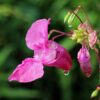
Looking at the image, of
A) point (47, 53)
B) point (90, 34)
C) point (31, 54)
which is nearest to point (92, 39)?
point (90, 34)

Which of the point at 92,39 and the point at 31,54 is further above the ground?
the point at 31,54

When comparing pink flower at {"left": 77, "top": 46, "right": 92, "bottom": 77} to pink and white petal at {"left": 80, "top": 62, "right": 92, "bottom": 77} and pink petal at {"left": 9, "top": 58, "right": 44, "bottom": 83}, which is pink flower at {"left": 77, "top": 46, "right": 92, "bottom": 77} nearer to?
pink and white petal at {"left": 80, "top": 62, "right": 92, "bottom": 77}

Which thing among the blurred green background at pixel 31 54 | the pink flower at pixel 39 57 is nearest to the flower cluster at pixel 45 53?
the pink flower at pixel 39 57

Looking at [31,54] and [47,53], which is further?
[31,54]

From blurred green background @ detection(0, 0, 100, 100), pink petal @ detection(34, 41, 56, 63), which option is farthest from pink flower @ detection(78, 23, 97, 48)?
blurred green background @ detection(0, 0, 100, 100)

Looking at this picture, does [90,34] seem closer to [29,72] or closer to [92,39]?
[92,39]

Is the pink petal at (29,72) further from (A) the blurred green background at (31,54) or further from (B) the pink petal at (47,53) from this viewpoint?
(A) the blurred green background at (31,54)

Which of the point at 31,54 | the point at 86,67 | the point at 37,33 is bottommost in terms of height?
the point at 86,67
